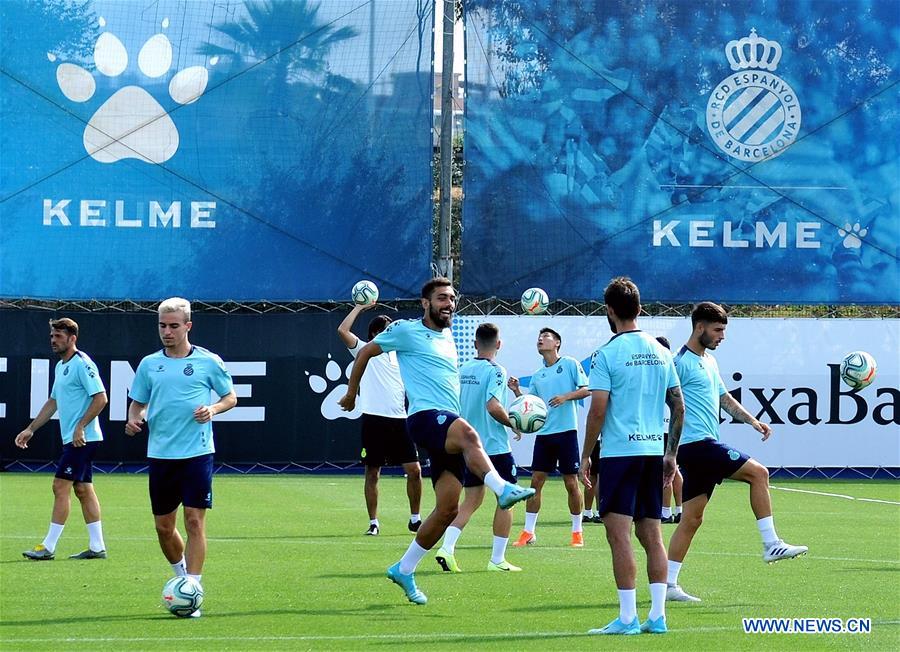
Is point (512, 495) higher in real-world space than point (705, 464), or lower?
lower

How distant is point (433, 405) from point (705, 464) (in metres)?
1.99

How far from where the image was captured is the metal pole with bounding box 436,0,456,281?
23344 millimetres

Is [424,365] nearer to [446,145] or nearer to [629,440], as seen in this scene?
[629,440]

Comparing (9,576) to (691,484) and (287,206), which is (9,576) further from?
(287,206)

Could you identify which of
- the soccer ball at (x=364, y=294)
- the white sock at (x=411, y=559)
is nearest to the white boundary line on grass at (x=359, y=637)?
the white sock at (x=411, y=559)

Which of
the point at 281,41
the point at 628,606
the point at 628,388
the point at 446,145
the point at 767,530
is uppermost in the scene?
the point at 281,41

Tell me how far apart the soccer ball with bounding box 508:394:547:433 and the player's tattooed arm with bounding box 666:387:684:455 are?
228 centimetres

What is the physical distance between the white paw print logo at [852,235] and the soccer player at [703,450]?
1529cm

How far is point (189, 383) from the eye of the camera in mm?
8914

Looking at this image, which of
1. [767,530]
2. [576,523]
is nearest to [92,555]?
[576,523]

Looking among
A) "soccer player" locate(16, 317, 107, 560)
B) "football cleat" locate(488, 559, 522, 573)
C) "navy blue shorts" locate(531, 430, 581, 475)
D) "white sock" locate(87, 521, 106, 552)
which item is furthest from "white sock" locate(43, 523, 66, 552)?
"navy blue shorts" locate(531, 430, 581, 475)

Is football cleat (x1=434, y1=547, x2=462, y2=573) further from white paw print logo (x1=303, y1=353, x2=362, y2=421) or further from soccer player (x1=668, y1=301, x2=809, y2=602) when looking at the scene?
white paw print logo (x1=303, y1=353, x2=362, y2=421)

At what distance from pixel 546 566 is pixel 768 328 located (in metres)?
13.1

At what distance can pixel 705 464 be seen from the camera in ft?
31.9
